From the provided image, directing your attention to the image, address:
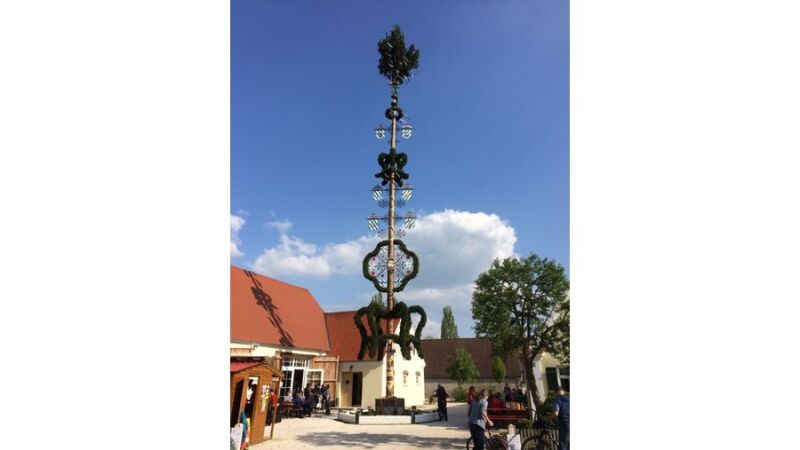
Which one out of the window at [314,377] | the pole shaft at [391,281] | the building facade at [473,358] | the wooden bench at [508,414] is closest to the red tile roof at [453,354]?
the building facade at [473,358]

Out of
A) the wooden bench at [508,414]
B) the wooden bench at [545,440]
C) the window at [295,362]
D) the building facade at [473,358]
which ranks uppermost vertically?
the wooden bench at [545,440]

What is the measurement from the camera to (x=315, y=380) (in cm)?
2441

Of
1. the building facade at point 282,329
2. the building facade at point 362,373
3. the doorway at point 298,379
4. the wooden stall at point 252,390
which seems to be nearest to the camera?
the wooden stall at point 252,390

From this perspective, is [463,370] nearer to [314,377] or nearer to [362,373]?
[362,373]

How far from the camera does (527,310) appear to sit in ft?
66.9

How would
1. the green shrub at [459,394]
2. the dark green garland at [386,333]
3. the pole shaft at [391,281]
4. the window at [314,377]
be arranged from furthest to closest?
1. the green shrub at [459,394]
2. the window at [314,377]
3. the pole shaft at [391,281]
4. the dark green garland at [386,333]

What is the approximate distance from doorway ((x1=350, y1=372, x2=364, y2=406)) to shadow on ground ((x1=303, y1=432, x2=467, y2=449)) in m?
12.4

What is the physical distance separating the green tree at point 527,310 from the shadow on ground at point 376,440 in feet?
28.0

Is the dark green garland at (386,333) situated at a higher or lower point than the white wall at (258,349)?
higher

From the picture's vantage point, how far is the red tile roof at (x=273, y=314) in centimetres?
2077

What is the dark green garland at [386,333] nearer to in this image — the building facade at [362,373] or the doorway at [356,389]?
the building facade at [362,373]

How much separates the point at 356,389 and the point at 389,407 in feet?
26.5
